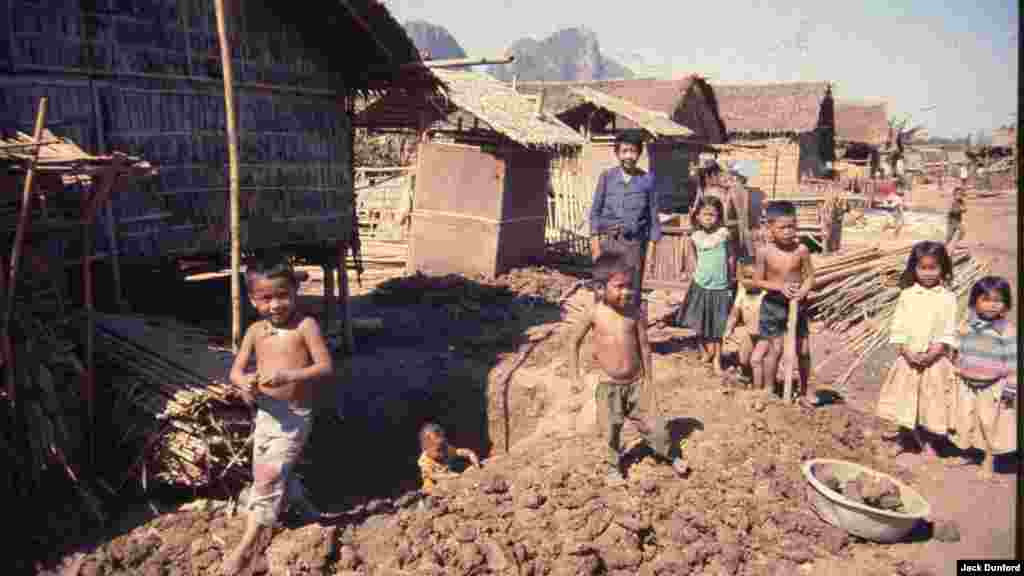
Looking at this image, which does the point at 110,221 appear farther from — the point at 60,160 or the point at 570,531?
the point at 570,531

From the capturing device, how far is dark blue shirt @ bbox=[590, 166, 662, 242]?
19.7 ft

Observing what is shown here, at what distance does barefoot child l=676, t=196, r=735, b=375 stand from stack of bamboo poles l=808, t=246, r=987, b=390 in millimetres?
3397

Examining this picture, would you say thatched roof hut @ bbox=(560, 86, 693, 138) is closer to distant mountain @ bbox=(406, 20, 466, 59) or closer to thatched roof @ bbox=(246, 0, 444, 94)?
thatched roof @ bbox=(246, 0, 444, 94)

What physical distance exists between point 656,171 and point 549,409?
540 inches

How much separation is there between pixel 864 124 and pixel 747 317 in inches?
1281

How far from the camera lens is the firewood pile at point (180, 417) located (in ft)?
13.3

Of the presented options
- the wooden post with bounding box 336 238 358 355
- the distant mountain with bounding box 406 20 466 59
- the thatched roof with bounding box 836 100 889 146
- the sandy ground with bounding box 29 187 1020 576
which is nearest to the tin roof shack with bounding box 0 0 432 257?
the wooden post with bounding box 336 238 358 355

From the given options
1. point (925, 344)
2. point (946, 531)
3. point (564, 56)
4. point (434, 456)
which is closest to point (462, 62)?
point (434, 456)

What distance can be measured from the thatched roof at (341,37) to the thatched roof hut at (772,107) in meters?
21.7

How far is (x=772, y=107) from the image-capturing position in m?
26.8

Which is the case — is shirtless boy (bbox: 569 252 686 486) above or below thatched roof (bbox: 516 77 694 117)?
below

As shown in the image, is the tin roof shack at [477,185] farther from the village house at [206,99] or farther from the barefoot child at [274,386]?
the barefoot child at [274,386]


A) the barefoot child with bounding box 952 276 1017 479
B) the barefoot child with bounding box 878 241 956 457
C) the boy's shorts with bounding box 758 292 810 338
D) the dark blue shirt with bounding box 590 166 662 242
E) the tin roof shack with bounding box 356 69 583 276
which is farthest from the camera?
the tin roof shack with bounding box 356 69 583 276

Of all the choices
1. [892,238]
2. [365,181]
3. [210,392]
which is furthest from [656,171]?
[210,392]
